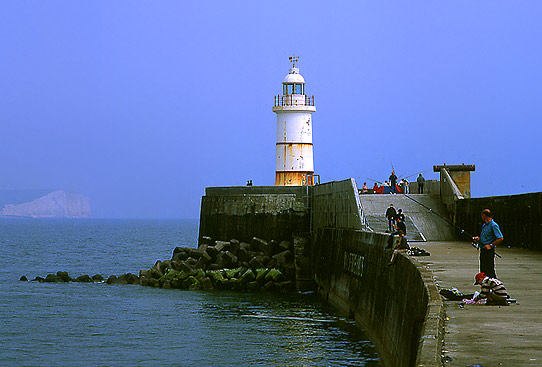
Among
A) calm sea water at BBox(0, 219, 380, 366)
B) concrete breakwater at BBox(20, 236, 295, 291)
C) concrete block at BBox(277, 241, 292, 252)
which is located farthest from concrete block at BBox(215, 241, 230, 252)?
calm sea water at BBox(0, 219, 380, 366)

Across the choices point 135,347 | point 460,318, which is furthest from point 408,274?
point 135,347

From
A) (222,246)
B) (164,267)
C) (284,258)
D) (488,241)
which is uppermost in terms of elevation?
(488,241)

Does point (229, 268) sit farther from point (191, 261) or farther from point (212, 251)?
point (191, 261)

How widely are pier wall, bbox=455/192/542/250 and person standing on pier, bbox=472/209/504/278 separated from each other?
→ 8.63 m

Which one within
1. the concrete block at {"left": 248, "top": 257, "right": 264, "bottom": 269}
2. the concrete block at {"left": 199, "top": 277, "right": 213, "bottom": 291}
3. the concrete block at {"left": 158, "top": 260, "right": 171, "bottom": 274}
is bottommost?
the concrete block at {"left": 199, "top": 277, "right": 213, "bottom": 291}

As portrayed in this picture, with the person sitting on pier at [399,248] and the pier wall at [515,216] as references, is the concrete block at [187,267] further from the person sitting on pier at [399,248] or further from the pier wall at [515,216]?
the person sitting on pier at [399,248]

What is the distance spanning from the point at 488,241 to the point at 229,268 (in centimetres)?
2115

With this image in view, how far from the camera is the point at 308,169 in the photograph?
42.3 metres

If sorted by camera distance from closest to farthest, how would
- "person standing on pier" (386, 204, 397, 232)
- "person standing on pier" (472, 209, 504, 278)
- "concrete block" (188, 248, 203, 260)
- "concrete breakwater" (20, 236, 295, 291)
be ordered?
"person standing on pier" (472, 209, 504, 278)
"person standing on pier" (386, 204, 397, 232)
"concrete breakwater" (20, 236, 295, 291)
"concrete block" (188, 248, 203, 260)

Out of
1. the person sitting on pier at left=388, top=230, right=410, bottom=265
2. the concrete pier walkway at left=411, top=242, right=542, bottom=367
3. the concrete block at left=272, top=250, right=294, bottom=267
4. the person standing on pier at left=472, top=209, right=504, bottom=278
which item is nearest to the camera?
the concrete pier walkway at left=411, top=242, right=542, bottom=367

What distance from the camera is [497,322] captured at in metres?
Answer: 10.1

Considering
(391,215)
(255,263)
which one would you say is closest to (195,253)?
(255,263)

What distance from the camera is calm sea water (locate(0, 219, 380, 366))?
61.4ft

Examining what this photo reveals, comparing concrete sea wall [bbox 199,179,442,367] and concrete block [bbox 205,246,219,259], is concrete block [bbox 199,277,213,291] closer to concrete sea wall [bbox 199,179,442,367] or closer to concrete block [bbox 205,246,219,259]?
concrete block [bbox 205,246,219,259]
